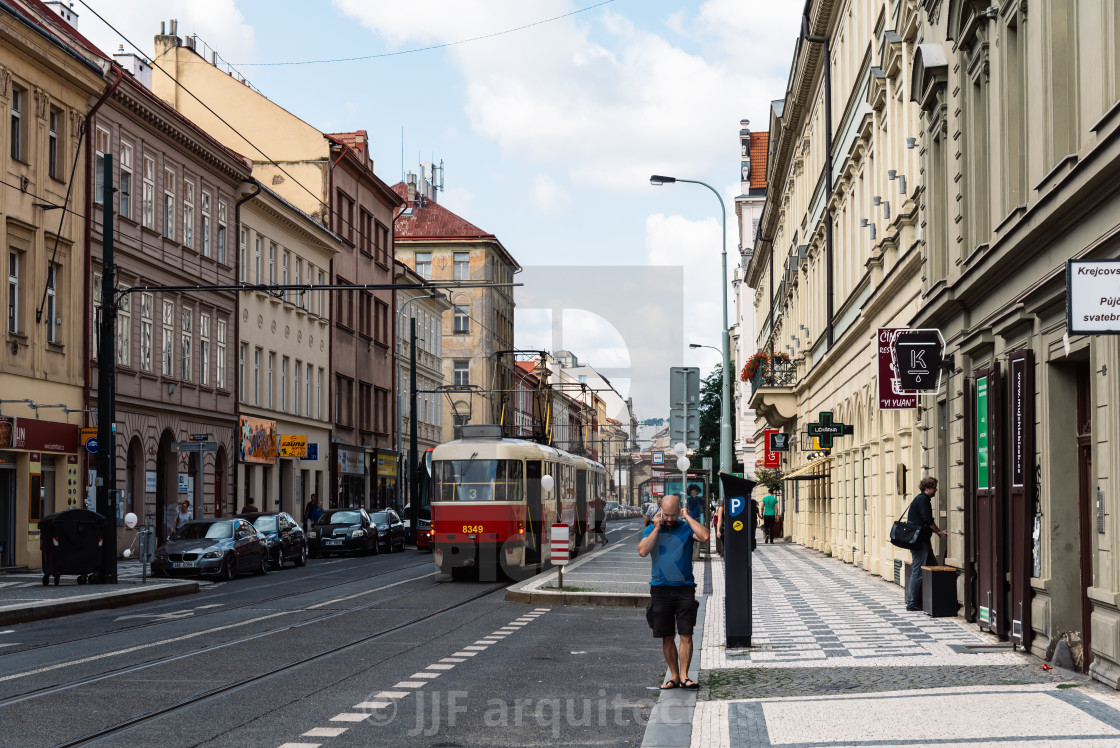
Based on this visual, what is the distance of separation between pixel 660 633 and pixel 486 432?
21.3 metres

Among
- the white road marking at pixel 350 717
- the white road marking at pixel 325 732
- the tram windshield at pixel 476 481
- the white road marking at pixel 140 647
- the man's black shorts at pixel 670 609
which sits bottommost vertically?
the white road marking at pixel 140 647

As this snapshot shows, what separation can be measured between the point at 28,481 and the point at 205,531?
4.13 m

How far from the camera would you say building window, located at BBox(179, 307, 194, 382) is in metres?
44.5

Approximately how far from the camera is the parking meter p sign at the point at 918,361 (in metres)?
19.7

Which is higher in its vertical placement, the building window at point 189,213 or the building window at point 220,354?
the building window at point 189,213

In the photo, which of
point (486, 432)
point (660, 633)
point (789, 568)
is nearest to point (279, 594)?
point (486, 432)

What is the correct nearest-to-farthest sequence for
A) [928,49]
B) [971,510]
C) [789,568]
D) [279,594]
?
[971,510], [928,49], [279,594], [789,568]

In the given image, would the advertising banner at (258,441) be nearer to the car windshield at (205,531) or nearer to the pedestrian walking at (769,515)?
the car windshield at (205,531)

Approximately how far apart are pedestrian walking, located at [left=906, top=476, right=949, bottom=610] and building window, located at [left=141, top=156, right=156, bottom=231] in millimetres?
27517

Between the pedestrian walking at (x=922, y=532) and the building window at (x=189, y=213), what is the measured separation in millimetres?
30231

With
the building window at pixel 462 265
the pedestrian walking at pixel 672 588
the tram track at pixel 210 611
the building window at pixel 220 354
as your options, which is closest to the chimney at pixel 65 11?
the building window at pixel 220 354

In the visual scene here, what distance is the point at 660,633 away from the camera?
12492 mm

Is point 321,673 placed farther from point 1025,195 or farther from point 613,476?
point 613,476

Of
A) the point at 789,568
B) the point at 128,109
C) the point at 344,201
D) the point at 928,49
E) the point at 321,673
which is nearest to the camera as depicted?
the point at 321,673
